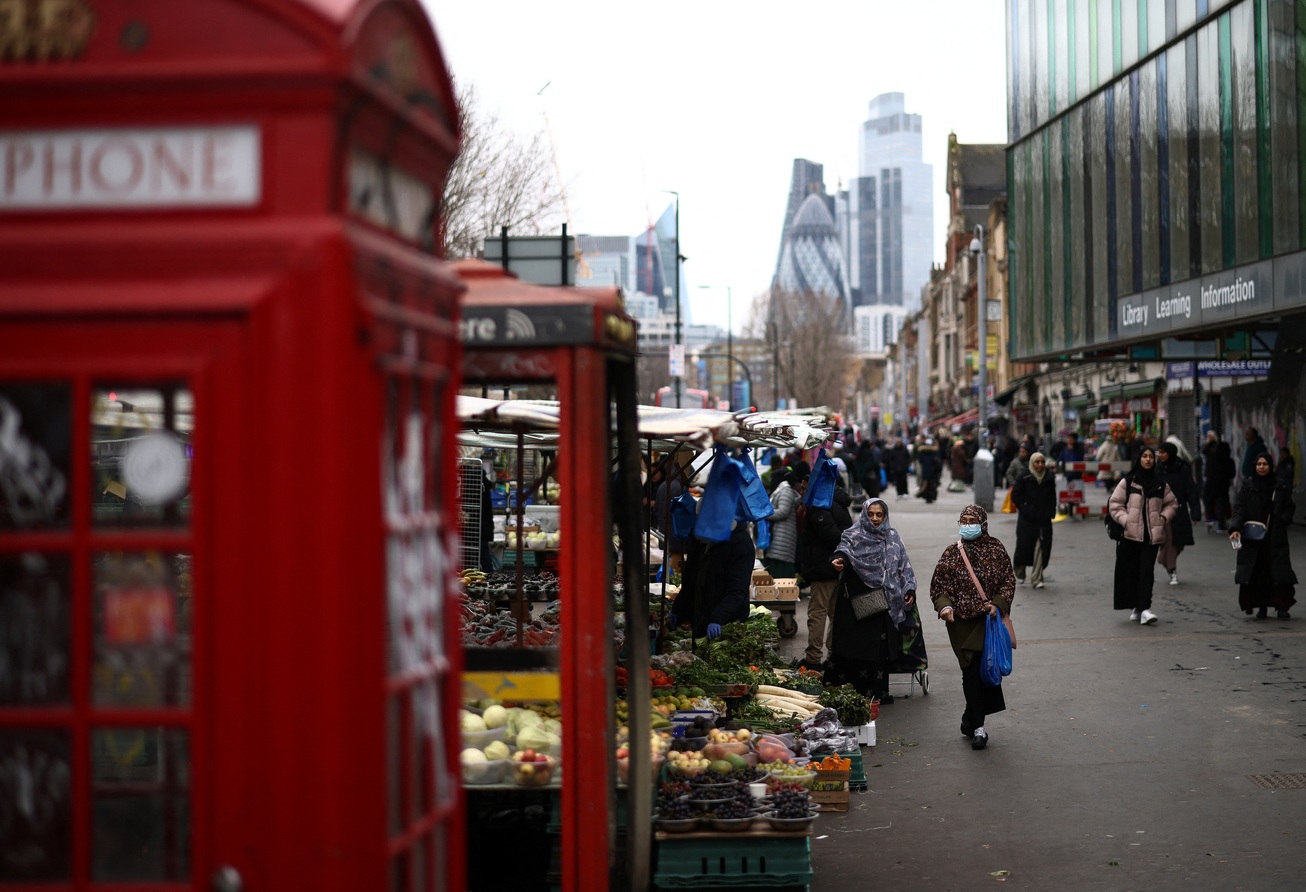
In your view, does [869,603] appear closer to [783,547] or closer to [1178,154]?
[783,547]

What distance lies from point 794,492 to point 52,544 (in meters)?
15.1

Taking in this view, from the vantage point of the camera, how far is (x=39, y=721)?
3.05 metres

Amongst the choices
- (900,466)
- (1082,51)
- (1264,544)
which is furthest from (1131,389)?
(1264,544)

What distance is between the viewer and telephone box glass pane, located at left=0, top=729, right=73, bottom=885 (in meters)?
3.30

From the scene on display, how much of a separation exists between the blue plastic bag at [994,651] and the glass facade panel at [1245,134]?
17.0 m

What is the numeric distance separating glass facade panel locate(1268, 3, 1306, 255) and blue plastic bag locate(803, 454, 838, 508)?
1287 centimetres

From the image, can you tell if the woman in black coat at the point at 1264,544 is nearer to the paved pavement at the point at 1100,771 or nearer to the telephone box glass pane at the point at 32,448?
the paved pavement at the point at 1100,771

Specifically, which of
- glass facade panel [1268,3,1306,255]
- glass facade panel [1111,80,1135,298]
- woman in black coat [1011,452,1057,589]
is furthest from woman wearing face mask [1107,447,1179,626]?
glass facade panel [1111,80,1135,298]

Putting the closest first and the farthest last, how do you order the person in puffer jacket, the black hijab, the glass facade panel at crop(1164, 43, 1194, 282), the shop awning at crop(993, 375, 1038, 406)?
the black hijab → the person in puffer jacket → the glass facade panel at crop(1164, 43, 1194, 282) → the shop awning at crop(993, 375, 1038, 406)

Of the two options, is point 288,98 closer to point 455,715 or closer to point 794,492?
point 455,715

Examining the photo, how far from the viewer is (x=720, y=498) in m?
11.5

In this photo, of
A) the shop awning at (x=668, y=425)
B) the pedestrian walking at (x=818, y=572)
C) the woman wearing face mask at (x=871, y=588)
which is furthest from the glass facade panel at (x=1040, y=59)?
the woman wearing face mask at (x=871, y=588)

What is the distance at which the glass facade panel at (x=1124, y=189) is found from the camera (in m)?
32.1

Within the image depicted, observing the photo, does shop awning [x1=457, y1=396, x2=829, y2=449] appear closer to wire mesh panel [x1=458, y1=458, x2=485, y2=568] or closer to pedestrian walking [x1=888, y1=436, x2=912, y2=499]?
wire mesh panel [x1=458, y1=458, x2=485, y2=568]
